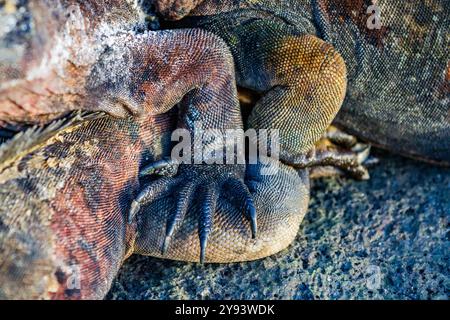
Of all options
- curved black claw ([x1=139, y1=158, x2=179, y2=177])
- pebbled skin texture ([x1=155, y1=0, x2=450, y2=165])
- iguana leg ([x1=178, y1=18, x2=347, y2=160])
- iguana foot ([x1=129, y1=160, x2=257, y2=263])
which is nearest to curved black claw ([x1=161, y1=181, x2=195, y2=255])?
iguana foot ([x1=129, y1=160, x2=257, y2=263])

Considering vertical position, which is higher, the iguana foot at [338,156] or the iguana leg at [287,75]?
the iguana leg at [287,75]

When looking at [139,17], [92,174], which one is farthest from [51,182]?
[139,17]

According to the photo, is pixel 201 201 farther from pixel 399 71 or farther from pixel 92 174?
pixel 399 71

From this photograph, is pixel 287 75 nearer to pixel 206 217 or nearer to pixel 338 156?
pixel 338 156

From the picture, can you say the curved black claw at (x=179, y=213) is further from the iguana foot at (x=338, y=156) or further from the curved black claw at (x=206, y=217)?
the iguana foot at (x=338, y=156)

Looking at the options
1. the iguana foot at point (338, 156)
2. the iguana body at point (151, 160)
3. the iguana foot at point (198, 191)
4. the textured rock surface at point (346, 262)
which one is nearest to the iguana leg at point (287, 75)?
the iguana body at point (151, 160)

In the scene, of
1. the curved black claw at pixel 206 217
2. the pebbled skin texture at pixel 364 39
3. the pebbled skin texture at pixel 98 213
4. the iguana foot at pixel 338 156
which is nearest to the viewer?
the pebbled skin texture at pixel 98 213

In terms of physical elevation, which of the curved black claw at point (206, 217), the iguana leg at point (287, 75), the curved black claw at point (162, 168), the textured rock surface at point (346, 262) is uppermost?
→ the iguana leg at point (287, 75)
